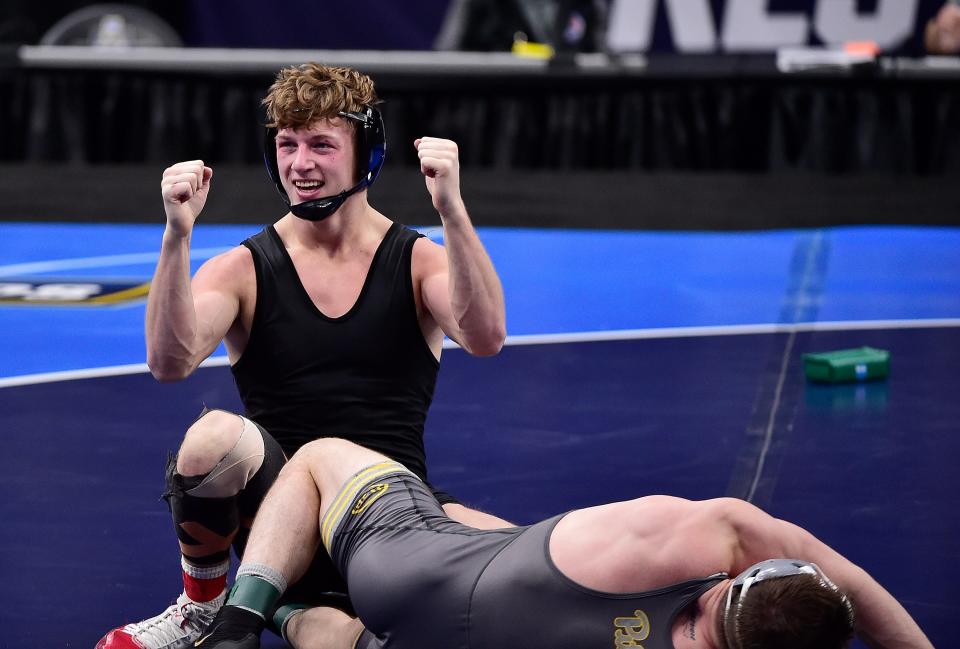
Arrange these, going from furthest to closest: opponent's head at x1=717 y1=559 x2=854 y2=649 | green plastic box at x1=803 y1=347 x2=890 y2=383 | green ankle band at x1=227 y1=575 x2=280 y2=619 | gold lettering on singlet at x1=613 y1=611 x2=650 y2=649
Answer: green plastic box at x1=803 y1=347 x2=890 y2=383 → green ankle band at x1=227 y1=575 x2=280 y2=619 → gold lettering on singlet at x1=613 y1=611 x2=650 y2=649 → opponent's head at x1=717 y1=559 x2=854 y2=649

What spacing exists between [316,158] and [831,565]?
1.65 metres

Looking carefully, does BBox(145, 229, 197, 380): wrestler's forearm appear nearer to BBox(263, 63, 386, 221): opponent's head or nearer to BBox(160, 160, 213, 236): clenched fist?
BBox(160, 160, 213, 236): clenched fist

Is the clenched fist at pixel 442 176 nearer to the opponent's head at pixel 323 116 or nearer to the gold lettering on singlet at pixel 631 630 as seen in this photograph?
the opponent's head at pixel 323 116

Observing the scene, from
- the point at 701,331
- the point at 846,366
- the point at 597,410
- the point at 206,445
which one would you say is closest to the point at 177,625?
the point at 206,445

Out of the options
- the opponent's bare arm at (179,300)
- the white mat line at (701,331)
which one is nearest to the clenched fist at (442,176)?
the opponent's bare arm at (179,300)

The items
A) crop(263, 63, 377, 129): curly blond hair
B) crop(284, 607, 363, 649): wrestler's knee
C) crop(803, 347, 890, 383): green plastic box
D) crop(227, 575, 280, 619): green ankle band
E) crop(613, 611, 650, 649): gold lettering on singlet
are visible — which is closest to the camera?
crop(613, 611, 650, 649): gold lettering on singlet

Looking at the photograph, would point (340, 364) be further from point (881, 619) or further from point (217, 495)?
point (881, 619)

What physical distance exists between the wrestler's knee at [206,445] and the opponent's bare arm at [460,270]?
60 cm

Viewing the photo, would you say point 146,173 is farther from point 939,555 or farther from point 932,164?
point 939,555

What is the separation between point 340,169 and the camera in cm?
400

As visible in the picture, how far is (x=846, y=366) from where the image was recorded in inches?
242

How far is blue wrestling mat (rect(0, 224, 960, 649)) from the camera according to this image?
429 centimetres

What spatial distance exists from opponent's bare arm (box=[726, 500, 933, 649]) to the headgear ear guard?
140cm

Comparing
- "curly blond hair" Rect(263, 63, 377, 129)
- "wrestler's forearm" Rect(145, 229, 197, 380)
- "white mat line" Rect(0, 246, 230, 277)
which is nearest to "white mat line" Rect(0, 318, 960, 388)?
"white mat line" Rect(0, 246, 230, 277)
